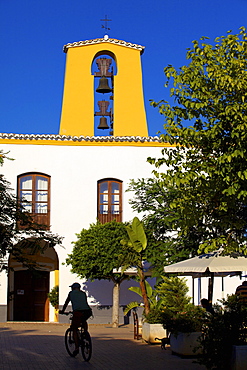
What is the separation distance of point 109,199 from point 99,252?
13.5 feet

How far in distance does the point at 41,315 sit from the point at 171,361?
52.8 ft

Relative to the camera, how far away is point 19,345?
49.7 feet

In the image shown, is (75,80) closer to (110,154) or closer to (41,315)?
(110,154)

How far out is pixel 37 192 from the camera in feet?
82.6

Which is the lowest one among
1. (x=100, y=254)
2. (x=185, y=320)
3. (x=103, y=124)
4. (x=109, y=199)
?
(x=185, y=320)

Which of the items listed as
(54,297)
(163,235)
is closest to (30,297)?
(54,297)

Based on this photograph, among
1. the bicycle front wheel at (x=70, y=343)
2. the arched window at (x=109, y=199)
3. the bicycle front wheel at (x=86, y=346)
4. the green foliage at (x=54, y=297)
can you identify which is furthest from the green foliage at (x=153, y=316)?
the green foliage at (x=54, y=297)

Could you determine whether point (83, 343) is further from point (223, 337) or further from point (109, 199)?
point (109, 199)

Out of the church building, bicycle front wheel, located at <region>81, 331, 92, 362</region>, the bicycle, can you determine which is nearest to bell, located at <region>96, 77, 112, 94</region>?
the church building

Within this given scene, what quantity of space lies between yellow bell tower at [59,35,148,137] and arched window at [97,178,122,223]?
2153 mm

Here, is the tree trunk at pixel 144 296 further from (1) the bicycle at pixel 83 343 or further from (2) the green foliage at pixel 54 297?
(2) the green foliage at pixel 54 297

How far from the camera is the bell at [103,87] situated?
2614cm

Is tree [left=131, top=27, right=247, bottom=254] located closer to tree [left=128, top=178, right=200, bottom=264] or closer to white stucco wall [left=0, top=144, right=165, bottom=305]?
tree [left=128, top=178, right=200, bottom=264]

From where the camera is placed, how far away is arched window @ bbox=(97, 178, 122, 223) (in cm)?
2544
